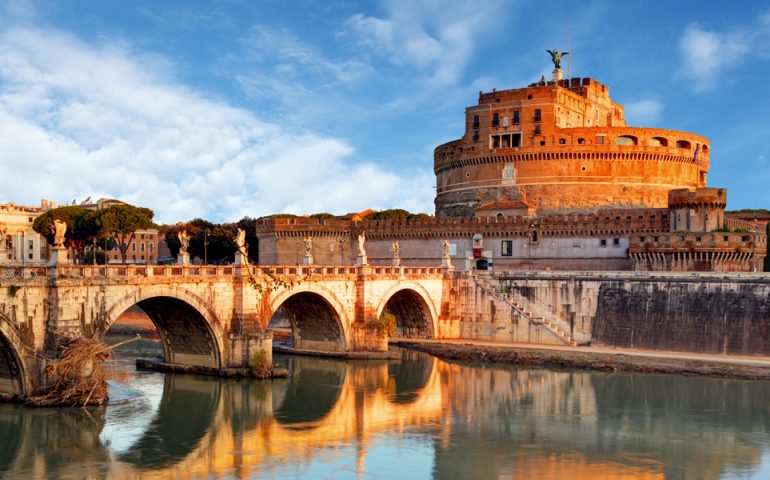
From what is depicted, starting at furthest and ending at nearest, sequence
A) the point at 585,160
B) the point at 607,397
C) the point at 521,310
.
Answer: the point at 585,160, the point at 521,310, the point at 607,397

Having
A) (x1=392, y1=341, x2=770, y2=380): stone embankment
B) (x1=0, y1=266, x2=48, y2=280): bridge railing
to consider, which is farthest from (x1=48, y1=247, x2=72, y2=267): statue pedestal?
(x1=392, y1=341, x2=770, y2=380): stone embankment

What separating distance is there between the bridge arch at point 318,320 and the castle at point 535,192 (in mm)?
15471

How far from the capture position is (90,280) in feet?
91.4

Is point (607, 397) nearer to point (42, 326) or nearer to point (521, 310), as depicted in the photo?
point (521, 310)

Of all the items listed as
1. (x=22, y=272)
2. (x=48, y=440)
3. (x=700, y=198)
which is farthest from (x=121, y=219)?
(x=700, y=198)

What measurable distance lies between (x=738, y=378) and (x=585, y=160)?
1230 inches

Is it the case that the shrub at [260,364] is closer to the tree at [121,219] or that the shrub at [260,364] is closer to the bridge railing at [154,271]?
the bridge railing at [154,271]

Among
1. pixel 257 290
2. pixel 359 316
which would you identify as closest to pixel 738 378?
pixel 359 316

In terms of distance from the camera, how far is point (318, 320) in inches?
1607

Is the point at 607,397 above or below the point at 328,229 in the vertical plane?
below

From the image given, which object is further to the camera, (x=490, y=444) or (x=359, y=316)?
(x=359, y=316)

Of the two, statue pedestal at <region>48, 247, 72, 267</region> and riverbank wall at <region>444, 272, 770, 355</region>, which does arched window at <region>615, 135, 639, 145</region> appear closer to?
riverbank wall at <region>444, 272, 770, 355</region>

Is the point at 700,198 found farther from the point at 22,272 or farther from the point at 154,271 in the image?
the point at 22,272

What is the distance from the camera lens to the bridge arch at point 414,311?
4559 centimetres
